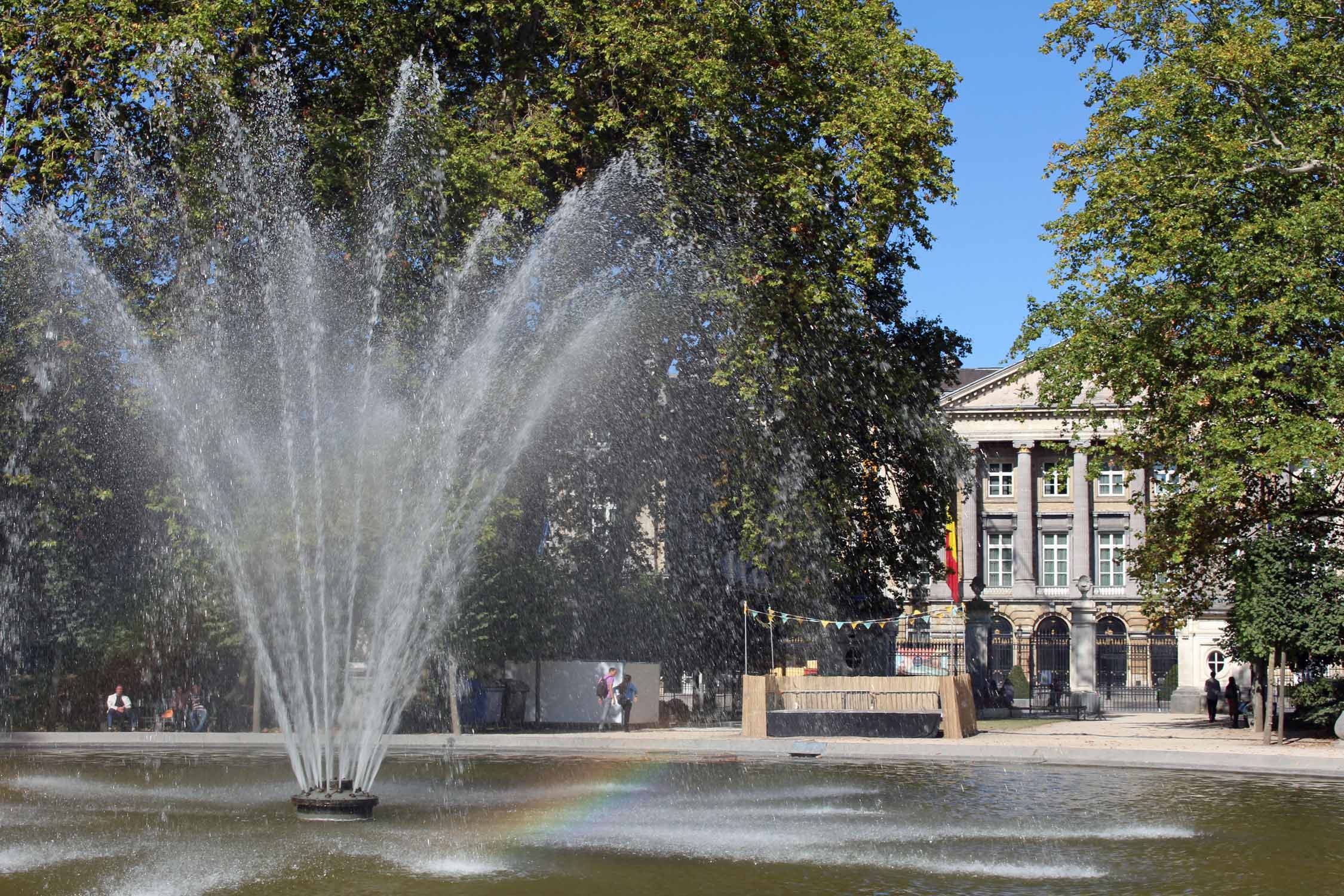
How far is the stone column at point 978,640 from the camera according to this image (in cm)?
3934

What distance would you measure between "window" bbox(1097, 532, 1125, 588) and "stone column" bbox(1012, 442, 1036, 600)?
3.43m

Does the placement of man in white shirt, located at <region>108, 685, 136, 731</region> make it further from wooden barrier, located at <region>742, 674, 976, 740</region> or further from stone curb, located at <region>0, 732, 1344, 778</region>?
wooden barrier, located at <region>742, 674, 976, 740</region>

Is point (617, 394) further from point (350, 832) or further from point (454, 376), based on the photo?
point (350, 832)

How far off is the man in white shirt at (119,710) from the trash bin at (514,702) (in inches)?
309

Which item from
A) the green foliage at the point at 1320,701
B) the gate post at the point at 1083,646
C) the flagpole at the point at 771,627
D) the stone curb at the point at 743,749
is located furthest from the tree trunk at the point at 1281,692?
the gate post at the point at 1083,646

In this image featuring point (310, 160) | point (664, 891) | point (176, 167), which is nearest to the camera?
point (664, 891)

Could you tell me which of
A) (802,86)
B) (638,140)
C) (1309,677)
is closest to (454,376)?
(638,140)

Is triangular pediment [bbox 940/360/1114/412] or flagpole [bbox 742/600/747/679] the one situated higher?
triangular pediment [bbox 940/360/1114/412]

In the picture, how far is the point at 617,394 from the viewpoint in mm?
30000

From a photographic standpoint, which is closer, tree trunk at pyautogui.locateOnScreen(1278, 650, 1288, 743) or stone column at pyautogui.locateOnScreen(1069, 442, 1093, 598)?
tree trunk at pyautogui.locateOnScreen(1278, 650, 1288, 743)

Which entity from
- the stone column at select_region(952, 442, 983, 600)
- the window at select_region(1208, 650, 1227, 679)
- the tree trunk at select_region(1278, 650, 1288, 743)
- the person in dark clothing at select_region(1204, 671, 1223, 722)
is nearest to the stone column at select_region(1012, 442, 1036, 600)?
the stone column at select_region(952, 442, 983, 600)

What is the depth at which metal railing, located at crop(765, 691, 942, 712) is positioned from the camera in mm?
26391

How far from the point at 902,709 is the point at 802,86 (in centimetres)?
1363

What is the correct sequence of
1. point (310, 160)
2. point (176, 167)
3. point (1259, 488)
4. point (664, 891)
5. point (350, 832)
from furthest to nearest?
point (1259, 488) < point (310, 160) < point (176, 167) < point (350, 832) < point (664, 891)
